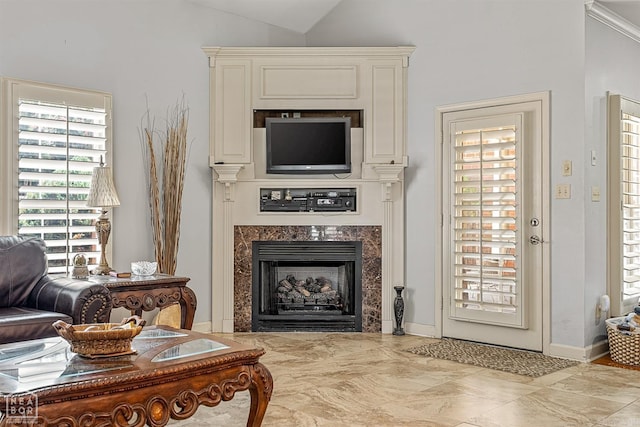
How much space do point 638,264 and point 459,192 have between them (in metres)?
1.60

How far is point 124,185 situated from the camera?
4.95 meters

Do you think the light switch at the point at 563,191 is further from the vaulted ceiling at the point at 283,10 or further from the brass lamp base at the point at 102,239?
the brass lamp base at the point at 102,239

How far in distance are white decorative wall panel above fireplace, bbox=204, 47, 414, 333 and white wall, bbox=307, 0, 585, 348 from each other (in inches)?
6.9

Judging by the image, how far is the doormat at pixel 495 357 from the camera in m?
4.18

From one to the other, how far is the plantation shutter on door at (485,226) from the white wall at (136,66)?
7.23 feet

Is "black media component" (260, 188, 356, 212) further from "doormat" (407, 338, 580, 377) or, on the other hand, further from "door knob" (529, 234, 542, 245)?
"door knob" (529, 234, 542, 245)

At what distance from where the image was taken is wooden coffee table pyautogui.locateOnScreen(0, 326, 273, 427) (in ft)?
6.34

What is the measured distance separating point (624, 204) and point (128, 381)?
417 centimetres

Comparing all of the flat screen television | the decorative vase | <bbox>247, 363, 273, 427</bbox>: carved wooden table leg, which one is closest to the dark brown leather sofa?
<bbox>247, 363, 273, 427</bbox>: carved wooden table leg

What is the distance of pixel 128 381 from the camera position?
208 centimetres

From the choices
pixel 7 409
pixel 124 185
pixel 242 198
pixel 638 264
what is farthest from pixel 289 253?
pixel 7 409

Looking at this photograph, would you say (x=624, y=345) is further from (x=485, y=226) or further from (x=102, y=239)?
(x=102, y=239)

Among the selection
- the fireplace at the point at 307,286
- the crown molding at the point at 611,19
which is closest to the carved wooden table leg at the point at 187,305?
the fireplace at the point at 307,286

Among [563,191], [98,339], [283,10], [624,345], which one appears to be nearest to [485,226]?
[563,191]
